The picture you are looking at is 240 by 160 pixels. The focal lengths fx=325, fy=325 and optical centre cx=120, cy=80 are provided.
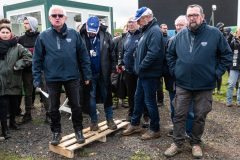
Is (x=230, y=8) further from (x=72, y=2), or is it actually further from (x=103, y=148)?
(x=103, y=148)

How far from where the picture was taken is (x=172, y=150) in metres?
4.83

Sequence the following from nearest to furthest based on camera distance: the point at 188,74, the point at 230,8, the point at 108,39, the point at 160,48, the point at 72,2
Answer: the point at 188,74 → the point at 160,48 → the point at 108,39 → the point at 72,2 → the point at 230,8

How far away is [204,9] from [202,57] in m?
23.6

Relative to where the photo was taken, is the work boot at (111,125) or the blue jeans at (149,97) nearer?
the blue jeans at (149,97)

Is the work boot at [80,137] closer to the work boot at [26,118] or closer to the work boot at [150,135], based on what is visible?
the work boot at [150,135]

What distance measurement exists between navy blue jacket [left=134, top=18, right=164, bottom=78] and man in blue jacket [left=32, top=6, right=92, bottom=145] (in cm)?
86

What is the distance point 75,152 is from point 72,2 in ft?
20.9

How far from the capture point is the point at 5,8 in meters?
11.3

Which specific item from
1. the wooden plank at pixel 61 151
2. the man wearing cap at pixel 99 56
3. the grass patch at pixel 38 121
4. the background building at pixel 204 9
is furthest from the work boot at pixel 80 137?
the background building at pixel 204 9

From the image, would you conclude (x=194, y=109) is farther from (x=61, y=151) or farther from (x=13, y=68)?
(x=13, y=68)

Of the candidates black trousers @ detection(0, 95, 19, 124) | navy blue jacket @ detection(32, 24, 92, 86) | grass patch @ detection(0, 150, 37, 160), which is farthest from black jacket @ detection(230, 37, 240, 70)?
grass patch @ detection(0, 150, 37, 160)

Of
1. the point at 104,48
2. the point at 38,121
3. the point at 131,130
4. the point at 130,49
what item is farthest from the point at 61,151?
the point at 130,49

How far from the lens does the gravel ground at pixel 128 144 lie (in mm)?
4945

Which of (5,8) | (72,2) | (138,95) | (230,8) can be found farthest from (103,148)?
(230,8)
